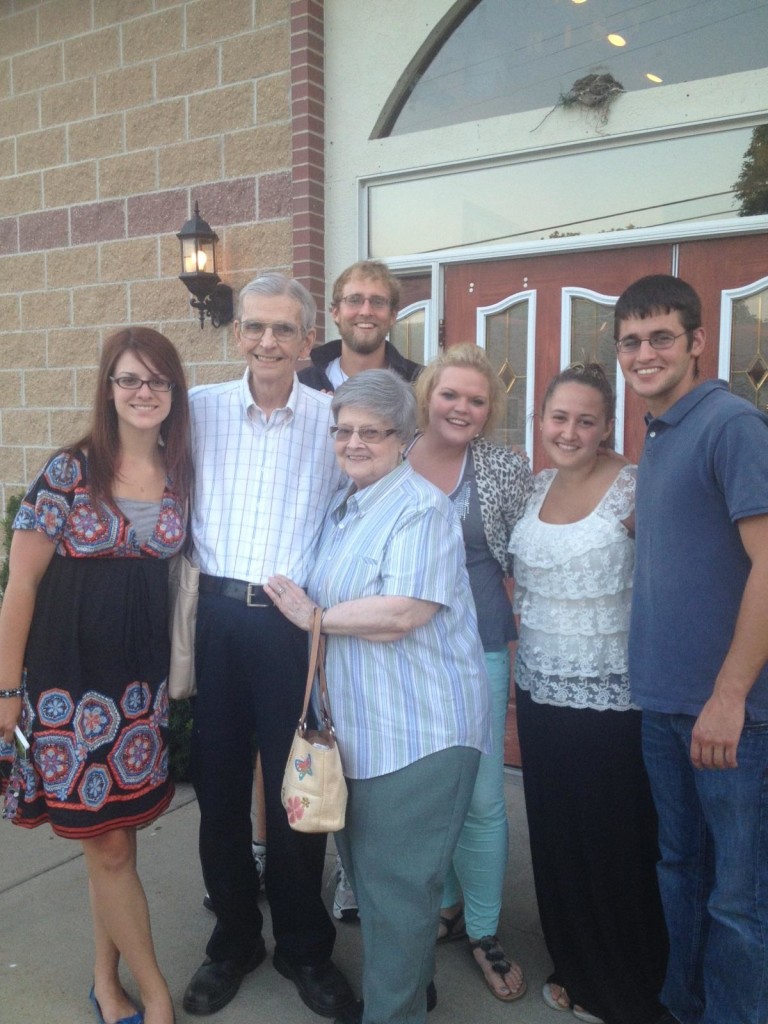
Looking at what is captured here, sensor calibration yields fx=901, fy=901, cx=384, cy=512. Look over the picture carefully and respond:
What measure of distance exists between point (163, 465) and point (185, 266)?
2.51 m

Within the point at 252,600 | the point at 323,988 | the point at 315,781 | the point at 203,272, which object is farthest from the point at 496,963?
the point at 203,272

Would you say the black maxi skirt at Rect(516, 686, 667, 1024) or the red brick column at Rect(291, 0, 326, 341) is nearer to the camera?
the black maxi skirt at Rect(516, 686, 667, 1024)

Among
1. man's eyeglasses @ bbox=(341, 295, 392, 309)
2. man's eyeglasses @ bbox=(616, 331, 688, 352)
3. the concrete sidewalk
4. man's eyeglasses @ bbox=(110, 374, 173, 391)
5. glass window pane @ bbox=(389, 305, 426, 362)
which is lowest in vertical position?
the concrete sidewalk

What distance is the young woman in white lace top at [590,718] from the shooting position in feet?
7.68

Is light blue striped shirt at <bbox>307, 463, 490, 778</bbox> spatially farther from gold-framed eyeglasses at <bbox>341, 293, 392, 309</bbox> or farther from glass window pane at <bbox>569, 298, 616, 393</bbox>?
glass window pane at <bbox>569, 298, 616, 393</bbox>

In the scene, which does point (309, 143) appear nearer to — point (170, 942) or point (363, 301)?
point (363, 301)

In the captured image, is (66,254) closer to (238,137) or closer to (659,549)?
(238,137)

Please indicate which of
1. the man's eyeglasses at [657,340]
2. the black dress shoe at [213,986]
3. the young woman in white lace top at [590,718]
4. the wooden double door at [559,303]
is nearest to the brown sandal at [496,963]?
the young woman in white lace top at [590,718]

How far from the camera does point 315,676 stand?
2.19 meters

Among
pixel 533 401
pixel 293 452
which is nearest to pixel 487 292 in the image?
pixel 533 401

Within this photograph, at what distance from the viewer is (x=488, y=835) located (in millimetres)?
2617

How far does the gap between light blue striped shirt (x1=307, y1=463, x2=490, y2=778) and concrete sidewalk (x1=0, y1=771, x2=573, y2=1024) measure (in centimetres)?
92

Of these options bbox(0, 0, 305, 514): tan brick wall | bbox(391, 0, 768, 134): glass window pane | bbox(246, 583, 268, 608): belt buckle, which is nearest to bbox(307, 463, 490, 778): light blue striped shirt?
bbox(246, 583, 268, 608): belt buckle

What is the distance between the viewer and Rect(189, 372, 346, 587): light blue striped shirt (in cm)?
240
